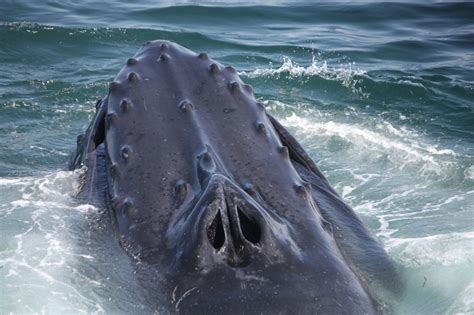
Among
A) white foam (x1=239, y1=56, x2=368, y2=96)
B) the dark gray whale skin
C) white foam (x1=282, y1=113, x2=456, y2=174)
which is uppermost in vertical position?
→ the dark gray whale skin

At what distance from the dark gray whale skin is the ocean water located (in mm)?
383

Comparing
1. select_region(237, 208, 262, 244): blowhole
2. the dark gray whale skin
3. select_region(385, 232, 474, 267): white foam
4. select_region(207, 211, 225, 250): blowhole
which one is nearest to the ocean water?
select_region(385, 232, 474, 267): white foam

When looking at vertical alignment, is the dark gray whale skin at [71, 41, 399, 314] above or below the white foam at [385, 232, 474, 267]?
above

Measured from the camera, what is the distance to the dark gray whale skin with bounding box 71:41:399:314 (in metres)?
5.68

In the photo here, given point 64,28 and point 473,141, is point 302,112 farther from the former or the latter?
point 64,28

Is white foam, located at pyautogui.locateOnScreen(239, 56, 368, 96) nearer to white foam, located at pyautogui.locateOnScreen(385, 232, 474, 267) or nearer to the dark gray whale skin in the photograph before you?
white foam, located at pyautogui.locateOnScreen(385, 232, 474, 267)

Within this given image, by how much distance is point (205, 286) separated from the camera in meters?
5.60

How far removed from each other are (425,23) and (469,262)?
1949 cm

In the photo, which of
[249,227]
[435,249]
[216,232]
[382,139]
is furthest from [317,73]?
[216,232]

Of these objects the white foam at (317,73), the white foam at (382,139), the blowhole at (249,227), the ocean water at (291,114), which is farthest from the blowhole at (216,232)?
the white foam at (317,73)

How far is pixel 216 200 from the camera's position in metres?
5.96

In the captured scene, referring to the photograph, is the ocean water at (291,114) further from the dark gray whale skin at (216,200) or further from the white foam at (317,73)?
the dark gray whale skin at (216,200)

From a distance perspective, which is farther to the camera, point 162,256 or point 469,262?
point 469,262

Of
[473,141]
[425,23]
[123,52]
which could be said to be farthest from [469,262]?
[425,23]
